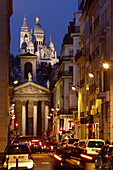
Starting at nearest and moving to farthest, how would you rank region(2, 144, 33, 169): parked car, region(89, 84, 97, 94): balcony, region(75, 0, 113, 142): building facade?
region(2, 144, 33, 169): parked car < region(75, 0, 113, 142): building facade < region(89, 84, 97, 94): balcony

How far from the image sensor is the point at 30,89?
17800 centimetres

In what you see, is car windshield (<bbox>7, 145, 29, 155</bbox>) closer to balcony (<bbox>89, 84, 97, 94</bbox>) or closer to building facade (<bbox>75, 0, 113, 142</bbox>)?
building facade (<bbox>75, 0, 113, 142</bbox>)

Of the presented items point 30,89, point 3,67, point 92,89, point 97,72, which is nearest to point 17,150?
point 3,67

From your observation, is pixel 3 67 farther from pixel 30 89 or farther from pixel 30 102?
pixel 30 102

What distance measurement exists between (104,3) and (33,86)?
4980 inches

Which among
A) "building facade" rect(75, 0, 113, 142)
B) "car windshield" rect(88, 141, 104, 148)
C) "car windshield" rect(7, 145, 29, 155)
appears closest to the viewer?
"car windshield" rect(7, 145, 29, 155)

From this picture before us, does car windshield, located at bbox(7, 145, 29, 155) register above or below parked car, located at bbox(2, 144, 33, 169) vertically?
above

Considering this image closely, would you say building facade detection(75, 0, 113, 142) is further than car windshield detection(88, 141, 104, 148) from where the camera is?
Yes

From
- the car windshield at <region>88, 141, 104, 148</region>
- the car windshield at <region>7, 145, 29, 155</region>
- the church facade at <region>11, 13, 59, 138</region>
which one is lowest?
the car windshield at <region>7, 145, 29, 155</region>

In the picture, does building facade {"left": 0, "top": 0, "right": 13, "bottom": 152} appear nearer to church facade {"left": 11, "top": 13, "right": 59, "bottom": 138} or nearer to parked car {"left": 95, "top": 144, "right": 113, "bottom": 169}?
parked car {"left": 95, "top": 144, "right": 113, "bottom": 169}

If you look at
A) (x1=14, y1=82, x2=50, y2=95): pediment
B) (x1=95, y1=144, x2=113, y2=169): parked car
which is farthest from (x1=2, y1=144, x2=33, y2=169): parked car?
(x1=14, y1=82, x2=50, y2=95): pediment

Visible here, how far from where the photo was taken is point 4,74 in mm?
51281

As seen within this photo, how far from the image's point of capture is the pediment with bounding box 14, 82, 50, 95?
176125 mm

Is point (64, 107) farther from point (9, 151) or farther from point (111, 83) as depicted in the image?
point (9, 151)
